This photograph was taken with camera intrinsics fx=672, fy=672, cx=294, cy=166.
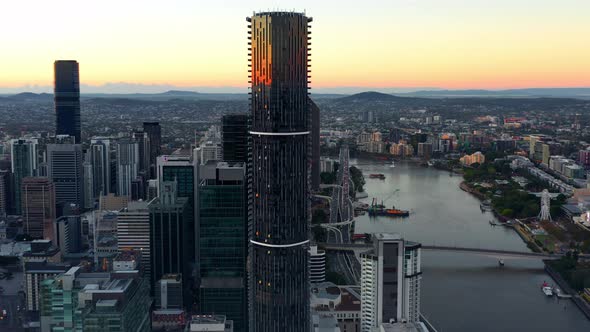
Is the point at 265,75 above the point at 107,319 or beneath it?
above

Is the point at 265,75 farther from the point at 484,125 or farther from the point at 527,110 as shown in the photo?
the point at 527,110

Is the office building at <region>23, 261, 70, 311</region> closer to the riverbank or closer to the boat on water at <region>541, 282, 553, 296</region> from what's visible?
the boat on water at <region>541, 282, 553, 296</region>

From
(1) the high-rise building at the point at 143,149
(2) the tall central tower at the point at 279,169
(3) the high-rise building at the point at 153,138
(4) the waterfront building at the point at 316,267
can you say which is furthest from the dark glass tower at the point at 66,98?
(2) the tall central tower at the point at 279,169

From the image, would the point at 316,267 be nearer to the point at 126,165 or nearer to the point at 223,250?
the point at 223,250

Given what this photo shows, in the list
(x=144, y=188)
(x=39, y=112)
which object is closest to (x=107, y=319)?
(x=144, y=188)

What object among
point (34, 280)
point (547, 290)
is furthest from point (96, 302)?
point (547, 290)
